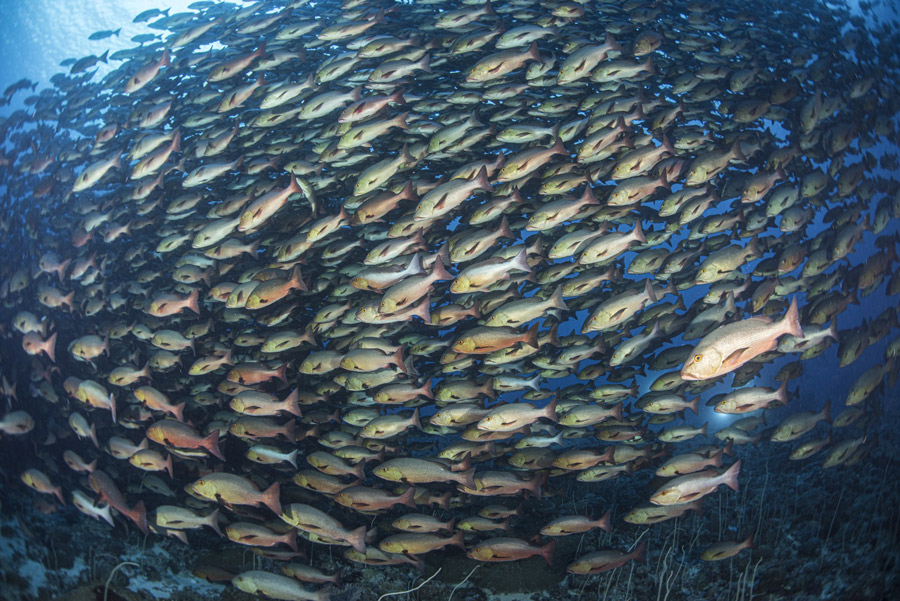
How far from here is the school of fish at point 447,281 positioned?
5012mm

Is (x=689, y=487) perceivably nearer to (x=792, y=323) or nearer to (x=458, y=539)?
(x=792, y=323)

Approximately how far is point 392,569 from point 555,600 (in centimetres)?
199

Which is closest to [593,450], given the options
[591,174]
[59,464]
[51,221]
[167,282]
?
Result: [591,174]

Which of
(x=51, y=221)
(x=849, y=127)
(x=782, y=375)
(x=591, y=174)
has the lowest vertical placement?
(x=782, y=375)

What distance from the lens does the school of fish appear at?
501 cm

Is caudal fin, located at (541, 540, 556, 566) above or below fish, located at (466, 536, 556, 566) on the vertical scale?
below

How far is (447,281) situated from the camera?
6.40 m

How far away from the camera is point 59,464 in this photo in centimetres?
692

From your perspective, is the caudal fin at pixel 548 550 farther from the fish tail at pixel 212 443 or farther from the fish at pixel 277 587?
the fish tail at pixel 212 443

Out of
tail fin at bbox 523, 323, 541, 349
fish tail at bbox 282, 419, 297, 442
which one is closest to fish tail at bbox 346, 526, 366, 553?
fish tail at bbox 282, 419, 297, 442

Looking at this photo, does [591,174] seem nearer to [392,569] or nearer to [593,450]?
[593,450]

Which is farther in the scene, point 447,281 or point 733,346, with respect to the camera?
point 447,281

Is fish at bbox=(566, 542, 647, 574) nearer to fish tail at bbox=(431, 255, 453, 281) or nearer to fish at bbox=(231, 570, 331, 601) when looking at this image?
fish at bbox=(231, 570, 331, 601)

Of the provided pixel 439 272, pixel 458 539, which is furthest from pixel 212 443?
pixel 439 272
